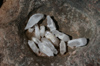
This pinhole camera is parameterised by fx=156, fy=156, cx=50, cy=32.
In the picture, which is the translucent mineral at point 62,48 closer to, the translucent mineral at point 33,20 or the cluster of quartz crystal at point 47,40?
the cluster of quartz crystal at point 47,40

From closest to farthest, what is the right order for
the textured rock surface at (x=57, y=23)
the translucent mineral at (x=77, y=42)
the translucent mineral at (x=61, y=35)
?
the textured rock surface at (x=57, y=23) < the translucent mineral at (x=77, y=42) < the translucent mineral at (x=61, y=35)

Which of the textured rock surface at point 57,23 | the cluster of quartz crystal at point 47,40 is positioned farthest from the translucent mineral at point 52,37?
the textured rock surface at point 57,23

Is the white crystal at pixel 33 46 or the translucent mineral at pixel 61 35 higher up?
the translucent mineral at pixel 61 35

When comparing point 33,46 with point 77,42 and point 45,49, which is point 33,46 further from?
point 77,42

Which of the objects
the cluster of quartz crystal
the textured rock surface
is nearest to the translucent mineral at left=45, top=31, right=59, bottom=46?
the cluster of quartz crystal

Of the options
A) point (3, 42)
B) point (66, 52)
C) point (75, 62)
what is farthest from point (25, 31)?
point (75, 62)

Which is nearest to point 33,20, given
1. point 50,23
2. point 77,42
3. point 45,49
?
point 50,23
